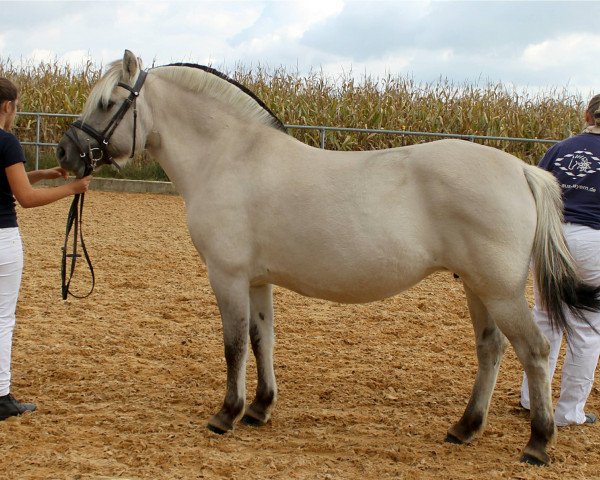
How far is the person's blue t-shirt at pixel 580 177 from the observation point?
13.8 feet

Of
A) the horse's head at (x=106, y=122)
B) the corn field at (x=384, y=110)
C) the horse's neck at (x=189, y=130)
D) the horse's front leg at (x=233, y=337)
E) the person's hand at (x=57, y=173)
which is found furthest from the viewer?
the corn field at (x=384, y=110)

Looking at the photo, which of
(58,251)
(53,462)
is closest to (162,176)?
(58,251)

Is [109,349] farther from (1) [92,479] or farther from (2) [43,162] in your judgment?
(2) [43,162]

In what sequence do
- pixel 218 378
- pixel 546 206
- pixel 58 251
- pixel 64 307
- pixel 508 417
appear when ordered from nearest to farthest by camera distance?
pixel 546 206 < pixel 508 417 < pixel 218 378 < pixel 64 307 < pixel 58 251

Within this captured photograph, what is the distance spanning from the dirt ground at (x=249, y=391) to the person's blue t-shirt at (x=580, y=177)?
133 cm

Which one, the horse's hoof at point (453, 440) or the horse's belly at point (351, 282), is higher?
the horse's belly at point (351, 282)

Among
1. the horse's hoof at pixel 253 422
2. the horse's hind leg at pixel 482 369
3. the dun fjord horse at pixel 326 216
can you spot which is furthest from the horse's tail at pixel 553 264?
the horse's hoof at pixel 253 422

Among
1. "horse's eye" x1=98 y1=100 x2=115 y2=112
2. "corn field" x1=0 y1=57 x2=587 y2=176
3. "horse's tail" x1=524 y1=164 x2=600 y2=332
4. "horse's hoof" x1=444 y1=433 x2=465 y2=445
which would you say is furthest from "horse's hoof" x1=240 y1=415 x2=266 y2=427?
"corn field" x1=0 y1=57 x2=587 y2=176

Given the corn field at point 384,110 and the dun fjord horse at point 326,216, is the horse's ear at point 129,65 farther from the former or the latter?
the corn field at point 384,110

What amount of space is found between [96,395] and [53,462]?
45.7 inches

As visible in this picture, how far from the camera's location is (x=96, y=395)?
4.68m

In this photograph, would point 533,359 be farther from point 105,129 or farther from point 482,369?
point 105,129

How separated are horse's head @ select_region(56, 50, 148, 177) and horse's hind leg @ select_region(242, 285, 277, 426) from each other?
1226 mm

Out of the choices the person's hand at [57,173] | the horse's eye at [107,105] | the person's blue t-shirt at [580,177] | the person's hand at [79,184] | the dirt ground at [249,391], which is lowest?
the dirt ground at [249,391]
